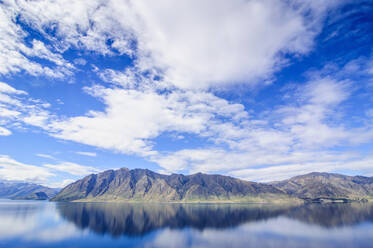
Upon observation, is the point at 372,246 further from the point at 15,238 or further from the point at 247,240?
the point at 15,238

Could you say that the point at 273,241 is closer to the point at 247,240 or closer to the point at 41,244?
the point at 247,240

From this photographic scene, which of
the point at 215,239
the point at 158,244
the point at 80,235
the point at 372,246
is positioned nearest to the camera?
the point at 372,246

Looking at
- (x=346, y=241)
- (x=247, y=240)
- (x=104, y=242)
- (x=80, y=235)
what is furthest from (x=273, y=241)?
(x=80, y=235)

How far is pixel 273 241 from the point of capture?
307ft

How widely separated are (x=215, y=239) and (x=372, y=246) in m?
67.0

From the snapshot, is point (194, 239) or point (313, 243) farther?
point (194, 239)

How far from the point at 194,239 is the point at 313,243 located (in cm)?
5465

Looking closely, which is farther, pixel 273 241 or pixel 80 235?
pixel 80 235

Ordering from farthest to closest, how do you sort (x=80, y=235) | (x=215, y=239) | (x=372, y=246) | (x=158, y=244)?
(x=80, y=235)
(x=215, y=239)
(x=158, y=244)
(x=372, y=246)

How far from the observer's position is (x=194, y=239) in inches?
3927

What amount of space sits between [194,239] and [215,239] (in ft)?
34.5

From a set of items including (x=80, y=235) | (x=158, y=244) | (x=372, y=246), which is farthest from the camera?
(x=80, y=235)

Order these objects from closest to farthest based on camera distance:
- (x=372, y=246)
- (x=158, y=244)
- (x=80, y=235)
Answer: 1. (x=372, y=246)
2. (x=158, y=244)
3. (x=80, y=235)

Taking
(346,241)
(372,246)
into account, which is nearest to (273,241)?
(346,241)
